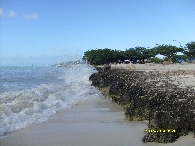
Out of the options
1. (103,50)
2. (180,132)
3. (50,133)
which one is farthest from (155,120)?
(103,50)

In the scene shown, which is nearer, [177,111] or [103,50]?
[177,111]

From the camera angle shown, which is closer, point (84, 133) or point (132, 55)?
point (84, 133)

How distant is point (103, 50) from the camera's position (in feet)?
255

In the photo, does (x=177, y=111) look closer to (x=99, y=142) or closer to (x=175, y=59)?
(x=99, y=142)

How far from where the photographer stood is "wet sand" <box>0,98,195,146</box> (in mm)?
5758

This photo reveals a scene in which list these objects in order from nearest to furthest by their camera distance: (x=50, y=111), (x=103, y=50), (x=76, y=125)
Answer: (x=76, y=125)
(x=50, y=111)
(x=103, y=50)

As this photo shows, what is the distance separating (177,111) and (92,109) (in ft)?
15.7

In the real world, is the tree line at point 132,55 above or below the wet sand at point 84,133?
above

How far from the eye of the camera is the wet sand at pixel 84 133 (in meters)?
5.76

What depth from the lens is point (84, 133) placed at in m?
6.61

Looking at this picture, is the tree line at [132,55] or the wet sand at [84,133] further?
the tree line at [132,55]

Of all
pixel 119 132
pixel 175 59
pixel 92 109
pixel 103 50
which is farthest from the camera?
pixel 103 50

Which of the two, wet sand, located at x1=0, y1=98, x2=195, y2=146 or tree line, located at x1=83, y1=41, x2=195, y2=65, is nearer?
wet sand, located at x1=0, y1=98, x2=195, y2=146

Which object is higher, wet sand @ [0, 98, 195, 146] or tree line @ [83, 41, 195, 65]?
tree line @ [83, 41, 195, 65]
